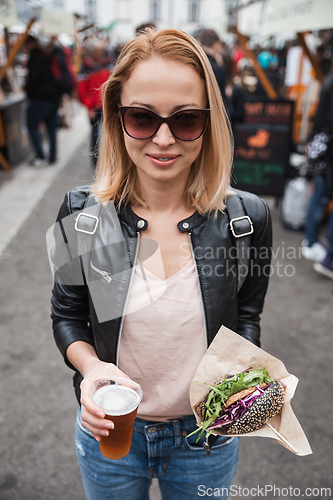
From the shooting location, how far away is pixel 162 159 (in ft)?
3.98

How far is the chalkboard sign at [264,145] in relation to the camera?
5.62m

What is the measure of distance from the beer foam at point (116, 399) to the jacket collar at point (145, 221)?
0.49 m

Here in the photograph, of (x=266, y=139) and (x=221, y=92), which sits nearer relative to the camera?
(x=221, y=92)

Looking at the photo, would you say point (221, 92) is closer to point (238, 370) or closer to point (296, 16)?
point (296, 16)

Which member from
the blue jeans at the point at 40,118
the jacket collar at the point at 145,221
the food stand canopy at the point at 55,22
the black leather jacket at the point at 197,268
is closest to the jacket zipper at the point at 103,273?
the black leather jacket at the point at 197,268

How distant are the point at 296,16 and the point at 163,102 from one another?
4.28 m

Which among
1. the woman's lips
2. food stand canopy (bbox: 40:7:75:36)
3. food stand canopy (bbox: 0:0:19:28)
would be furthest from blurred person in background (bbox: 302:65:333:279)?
food stand canopy (bbox: 40:7:75:36)

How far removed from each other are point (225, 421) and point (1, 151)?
7880 millimetres

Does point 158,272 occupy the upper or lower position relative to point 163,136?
lower

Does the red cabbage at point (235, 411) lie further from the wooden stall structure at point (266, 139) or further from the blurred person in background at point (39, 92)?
the blurred person in background at point (39, 92)

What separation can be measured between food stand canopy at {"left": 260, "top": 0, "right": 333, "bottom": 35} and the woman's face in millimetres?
3526

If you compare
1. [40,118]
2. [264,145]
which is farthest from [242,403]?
[40,118]

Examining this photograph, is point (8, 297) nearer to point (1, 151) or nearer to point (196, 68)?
point (196, 68)

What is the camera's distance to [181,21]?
48250 mm
